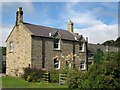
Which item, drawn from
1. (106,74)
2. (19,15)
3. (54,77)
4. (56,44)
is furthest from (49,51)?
(106,74)

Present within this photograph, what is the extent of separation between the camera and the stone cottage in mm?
36969

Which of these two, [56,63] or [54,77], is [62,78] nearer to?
[54,77]

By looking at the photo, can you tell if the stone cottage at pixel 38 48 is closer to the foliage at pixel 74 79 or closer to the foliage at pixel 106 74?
the foliage at pixel 74 79

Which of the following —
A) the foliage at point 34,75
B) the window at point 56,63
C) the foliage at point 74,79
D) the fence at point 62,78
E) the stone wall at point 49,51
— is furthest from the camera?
the window at point 56,63

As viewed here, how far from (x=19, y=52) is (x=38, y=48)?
3.42m

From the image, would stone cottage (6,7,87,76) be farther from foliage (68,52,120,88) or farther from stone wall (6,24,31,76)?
foliage (68,52,120,88)

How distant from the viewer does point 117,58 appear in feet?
64.7

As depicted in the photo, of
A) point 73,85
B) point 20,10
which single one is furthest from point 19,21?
point 73,85

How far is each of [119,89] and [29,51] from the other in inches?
785

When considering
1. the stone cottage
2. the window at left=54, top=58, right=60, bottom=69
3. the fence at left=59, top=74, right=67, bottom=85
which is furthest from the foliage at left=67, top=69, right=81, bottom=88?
the window at left=54, top=58, right=60, bottom=69

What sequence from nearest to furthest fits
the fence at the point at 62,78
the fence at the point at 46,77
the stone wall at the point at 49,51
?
the fence at the point at 62,78 → the fence at the point at 46,77 → the stone wall at the point at 49,51

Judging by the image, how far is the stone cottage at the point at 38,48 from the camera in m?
37.0

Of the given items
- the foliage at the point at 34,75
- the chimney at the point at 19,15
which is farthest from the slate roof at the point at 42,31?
the foliage at the point at 34,75

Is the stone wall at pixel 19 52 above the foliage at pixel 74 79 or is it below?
above
